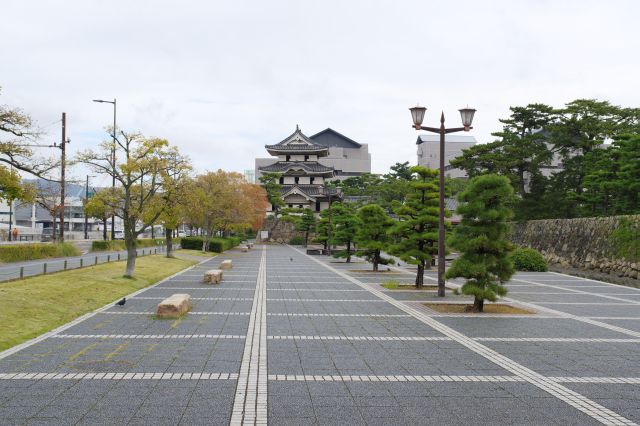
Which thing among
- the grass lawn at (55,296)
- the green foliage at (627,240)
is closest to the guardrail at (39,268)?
the grass lawn at (55,296)

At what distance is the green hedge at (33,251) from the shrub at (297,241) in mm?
39568

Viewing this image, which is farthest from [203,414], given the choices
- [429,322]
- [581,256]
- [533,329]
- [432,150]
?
[432,150]

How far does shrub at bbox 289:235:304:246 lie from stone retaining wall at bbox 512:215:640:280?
37.6 meters

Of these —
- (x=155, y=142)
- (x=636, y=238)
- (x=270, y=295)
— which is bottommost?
(x=270, y=295)

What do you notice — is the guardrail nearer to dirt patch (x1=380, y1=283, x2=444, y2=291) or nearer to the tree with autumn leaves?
the tree with autumn leaves

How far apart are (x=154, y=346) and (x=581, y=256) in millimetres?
27363

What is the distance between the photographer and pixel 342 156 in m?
95.5

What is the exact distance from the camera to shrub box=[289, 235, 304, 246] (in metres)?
70.9

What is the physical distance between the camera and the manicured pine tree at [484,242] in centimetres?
1341

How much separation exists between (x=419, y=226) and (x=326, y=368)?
12.6 meters

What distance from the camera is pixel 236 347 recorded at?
9.06 metres

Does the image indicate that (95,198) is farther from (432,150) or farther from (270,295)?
Result: (432,150)

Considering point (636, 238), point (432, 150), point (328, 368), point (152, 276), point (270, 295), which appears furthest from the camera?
point (432, 150)

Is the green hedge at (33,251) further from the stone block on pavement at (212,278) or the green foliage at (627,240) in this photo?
the green foliage at (627,240)
